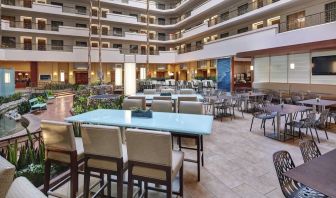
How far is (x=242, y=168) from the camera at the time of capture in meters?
4.00

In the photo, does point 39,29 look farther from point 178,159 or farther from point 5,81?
point 178,159

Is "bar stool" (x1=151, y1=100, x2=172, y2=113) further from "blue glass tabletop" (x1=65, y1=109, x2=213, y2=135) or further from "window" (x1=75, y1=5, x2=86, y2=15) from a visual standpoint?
"window" (x1=75, y1=5, x2=86, y2=15)

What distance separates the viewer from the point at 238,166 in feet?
13.4

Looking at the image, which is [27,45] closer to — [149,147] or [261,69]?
[261,69]

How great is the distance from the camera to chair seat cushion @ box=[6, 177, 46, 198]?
130 cm

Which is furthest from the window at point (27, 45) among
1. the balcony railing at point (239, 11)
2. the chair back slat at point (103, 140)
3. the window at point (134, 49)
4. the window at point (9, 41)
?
the chair back slat at point (103, 140)

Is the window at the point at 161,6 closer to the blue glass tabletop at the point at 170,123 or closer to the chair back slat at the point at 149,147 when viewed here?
the blue glass tabletop at the point at 170,123

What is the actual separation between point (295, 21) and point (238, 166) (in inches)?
572

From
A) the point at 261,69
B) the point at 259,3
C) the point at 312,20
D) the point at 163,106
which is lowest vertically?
the point at 163,106

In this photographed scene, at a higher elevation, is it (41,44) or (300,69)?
(41,44)

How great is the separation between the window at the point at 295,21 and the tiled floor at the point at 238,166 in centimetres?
1036

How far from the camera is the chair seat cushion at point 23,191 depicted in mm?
1299

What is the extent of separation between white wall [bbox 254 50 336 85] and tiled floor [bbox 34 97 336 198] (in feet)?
18.7

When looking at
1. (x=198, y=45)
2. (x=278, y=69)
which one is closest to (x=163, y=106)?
(x=278, y=69)
